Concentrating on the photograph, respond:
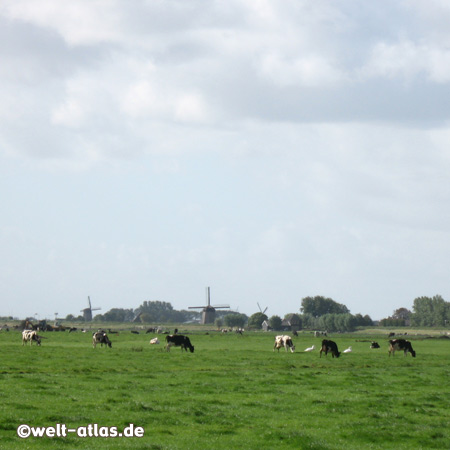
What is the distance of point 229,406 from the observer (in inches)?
876

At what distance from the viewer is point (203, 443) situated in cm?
1700

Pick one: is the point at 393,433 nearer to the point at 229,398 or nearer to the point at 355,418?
the point at 355,418

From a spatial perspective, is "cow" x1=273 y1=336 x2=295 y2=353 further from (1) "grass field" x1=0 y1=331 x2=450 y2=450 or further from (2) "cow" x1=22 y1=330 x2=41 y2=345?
(2) "cow" x1=22 y1=330 x2=41 y2=345

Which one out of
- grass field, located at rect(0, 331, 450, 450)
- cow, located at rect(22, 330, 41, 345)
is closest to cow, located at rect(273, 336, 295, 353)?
grass field, located at rect(0, 331, 450, 450)

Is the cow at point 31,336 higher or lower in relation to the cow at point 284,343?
higher

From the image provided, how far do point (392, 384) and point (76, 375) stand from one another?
13187mm

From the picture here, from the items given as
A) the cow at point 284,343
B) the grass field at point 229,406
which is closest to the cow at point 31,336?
the cow at point 284,343

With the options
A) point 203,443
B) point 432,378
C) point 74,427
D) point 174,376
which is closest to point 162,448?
point 203,443

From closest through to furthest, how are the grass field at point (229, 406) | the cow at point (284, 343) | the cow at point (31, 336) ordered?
the grass field at point (229, 406)
the cow at point (284, 343)
the cow at point (31, 336)

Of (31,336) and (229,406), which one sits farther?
(31,336)

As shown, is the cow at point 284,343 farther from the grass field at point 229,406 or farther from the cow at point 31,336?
the cow at point 31,336

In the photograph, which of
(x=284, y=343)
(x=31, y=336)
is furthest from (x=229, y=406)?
(x=31, y=336)

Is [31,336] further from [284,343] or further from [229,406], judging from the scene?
[229,406]

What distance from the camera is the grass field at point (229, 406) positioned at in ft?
57.2
